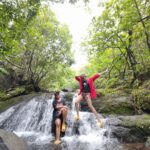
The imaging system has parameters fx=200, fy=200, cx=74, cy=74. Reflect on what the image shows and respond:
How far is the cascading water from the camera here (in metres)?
6.89

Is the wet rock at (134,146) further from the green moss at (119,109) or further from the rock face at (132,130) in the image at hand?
the green moss at (119,109)

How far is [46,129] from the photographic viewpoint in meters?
9.20

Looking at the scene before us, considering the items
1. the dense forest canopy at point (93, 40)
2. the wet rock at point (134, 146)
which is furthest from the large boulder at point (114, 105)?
the wet rock at point (134, 146)

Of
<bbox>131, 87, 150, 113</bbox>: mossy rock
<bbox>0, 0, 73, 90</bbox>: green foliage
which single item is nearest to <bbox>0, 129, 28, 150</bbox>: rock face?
<bbox>131, 87, 150, 113</bbox>: mossy rock

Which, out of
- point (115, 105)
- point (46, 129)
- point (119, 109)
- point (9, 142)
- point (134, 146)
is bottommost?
point (134, 146)

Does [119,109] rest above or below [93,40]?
below

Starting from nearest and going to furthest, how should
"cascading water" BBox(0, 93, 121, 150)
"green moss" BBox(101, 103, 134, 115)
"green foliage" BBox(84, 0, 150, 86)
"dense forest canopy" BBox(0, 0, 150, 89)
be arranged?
1. "cascading water" BBox(0, 93, 121, 150)
2. "dense forest canopy" BBox(0, 0, 150, 89)
3. "green moss" BBox(101, 103, 134, 115)
4. "green foliage" BBox(84, 0, 150, 86)

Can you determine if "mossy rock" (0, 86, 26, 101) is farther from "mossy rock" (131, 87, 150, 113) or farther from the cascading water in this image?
"mossy rock" (131, 87, 150, 113)

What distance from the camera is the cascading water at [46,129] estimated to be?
6.89 m

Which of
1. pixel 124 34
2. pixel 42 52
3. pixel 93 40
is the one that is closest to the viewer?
pixel 124 34

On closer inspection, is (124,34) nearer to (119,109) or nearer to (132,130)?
(119,109)

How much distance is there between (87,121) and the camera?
9125mm

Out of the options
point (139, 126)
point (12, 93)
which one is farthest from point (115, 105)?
point (12, 93)

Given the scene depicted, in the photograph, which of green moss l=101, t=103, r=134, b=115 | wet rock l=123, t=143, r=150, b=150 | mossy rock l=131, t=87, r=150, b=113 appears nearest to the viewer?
wet rock l=123, t=143, r=150, b=150
